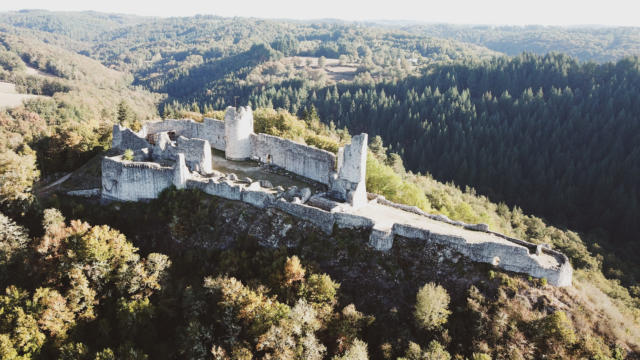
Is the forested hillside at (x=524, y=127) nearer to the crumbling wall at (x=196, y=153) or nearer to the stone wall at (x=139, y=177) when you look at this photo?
the crumbling wall at (x=196, y=153)

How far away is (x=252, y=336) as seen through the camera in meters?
25.2

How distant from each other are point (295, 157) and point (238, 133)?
263 inches

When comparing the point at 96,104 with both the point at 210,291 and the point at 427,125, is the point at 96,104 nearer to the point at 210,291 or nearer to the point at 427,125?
the point at 427,125

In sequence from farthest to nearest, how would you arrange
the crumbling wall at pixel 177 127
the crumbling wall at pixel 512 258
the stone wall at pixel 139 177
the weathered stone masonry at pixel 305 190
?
the crumbling wall at pixel 177 127
the stone wall at pixel 139 177
the weathered stone masonry at pixel 305 190
the crumbling wall at pixel 512 258

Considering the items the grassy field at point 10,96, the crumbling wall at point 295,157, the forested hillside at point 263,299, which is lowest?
the grassy field at point 10,96

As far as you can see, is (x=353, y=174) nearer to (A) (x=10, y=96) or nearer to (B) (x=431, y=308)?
(B) (x=431, y=308)

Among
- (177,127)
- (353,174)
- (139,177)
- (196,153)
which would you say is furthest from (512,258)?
(177,127)

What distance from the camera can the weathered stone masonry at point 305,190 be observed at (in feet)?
89.0

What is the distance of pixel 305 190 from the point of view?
33156mm

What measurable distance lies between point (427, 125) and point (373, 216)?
90.8 meters

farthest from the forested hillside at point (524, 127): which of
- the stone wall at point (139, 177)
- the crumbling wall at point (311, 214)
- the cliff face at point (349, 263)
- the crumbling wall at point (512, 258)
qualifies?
the stone wall at point (139, 177)

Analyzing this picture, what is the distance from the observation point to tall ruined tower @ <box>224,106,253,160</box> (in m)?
41.4

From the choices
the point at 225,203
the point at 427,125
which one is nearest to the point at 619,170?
the point at 427,125

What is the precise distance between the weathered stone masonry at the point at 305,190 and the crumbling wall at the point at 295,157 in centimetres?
9
